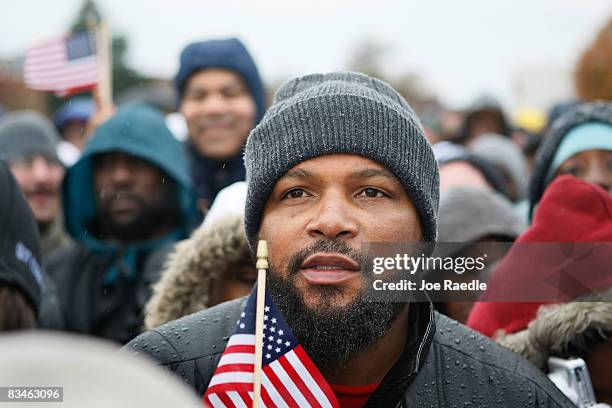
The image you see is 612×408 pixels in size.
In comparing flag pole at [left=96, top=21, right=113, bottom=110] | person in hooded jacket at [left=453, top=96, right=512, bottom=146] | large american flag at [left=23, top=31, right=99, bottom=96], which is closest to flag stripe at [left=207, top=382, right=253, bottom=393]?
flag pole at [left=96, top=21, right=113, bottom=110]

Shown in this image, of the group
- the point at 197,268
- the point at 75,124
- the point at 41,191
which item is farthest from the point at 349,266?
the point at 75,124

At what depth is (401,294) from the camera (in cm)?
240

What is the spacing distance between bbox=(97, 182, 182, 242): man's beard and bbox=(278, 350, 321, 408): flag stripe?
2739 mm

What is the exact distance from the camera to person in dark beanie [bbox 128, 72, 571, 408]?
7.49ft

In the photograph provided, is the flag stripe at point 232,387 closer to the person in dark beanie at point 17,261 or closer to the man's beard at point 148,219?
the person in dark beanie at point 17,261

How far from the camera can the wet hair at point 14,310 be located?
260 centimetres

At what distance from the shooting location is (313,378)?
7.33ft

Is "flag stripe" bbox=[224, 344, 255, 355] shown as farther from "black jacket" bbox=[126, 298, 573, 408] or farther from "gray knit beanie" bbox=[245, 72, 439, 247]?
"gray knit beanie" bbox=[245, 72, 439, 247]

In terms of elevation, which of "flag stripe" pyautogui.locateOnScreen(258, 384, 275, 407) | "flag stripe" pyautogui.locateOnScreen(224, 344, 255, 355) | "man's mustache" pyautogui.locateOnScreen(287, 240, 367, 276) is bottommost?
"flag stripe" pyautogui.locateOnScreen(258, 384, 275, 407)

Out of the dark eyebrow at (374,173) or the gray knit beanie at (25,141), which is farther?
the gray knit beanie at (25,141)

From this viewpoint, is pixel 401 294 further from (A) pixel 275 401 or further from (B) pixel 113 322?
(B) pixel 113 322

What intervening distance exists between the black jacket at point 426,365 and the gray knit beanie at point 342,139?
31 centimetres

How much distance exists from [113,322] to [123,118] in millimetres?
1374

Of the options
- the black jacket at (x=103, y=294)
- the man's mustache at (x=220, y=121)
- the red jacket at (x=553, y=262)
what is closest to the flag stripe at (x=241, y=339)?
the red jacket at (x=553, y=262)
